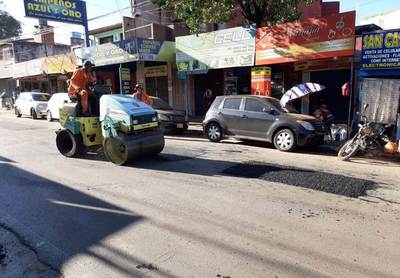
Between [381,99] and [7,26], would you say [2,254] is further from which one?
[7,26]

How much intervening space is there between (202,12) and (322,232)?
473 inches

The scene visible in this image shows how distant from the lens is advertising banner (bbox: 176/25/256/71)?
14.8 metres

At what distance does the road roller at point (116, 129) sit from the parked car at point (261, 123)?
3314mm

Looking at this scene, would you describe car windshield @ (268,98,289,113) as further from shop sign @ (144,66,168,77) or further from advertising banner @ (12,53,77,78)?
advertising banner @ (12,53,77,78)

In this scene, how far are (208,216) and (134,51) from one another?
1389 centimetres

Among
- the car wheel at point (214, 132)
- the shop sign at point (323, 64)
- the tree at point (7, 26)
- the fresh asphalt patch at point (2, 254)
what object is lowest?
the fresh asphalt patch at point (2, 254)

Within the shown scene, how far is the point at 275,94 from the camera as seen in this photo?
17094mm

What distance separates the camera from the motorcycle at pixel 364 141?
29.8 feet

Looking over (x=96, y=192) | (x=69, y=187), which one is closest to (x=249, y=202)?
(x=96, y=192)

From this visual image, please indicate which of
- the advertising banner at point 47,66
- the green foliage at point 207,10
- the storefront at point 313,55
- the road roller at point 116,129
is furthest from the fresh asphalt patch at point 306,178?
Result: the advertising banner at point 47,66

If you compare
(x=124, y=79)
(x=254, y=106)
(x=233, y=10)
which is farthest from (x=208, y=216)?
(x=124, y=79)

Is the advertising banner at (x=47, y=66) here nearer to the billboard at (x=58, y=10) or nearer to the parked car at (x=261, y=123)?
the billboard at (x=58, y=10)

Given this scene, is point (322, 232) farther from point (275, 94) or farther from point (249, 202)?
point (275, 94)

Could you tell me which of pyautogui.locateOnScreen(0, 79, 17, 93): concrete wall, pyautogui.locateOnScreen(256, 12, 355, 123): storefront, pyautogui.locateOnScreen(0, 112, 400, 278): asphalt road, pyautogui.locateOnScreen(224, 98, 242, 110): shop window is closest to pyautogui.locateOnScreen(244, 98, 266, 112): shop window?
pyautogui.locateOnScreen(224, 98, 242, 110): shop window
